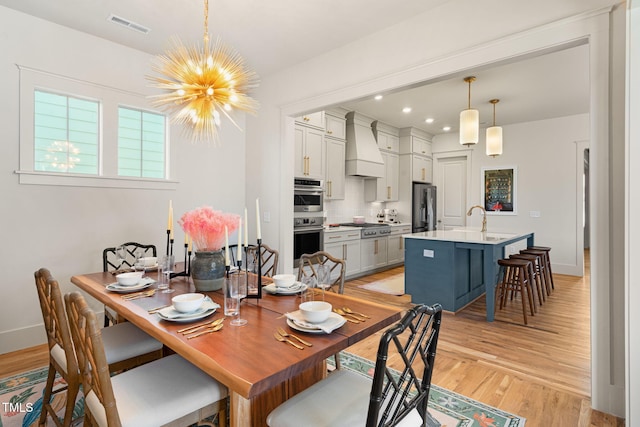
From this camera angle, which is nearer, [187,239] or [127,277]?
[127,277]

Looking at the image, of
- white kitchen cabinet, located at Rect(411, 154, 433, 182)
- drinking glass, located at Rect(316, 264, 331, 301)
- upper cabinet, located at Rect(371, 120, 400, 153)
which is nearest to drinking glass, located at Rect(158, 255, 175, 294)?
drinking glass, located at Rect(316, 264, 331, 301)

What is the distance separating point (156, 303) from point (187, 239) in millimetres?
557

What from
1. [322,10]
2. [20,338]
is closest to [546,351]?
[322,10]

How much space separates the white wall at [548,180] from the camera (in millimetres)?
6051

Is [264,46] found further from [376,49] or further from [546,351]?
[546,351]

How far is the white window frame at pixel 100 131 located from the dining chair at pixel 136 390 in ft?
7.27

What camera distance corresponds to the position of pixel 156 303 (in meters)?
1.77

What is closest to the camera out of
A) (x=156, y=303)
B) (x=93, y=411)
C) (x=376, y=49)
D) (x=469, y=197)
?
(x=93, y=411)

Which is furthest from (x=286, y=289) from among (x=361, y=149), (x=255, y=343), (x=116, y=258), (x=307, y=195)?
(x=361, y=149)

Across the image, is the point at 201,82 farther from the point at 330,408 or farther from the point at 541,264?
the point at 541,264

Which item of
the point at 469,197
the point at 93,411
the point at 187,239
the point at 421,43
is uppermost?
the point at 421,43

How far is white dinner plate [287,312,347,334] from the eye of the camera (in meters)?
Result: 1.37

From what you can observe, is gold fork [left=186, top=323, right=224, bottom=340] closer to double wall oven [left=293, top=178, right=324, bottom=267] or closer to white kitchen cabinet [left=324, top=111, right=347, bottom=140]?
double wall oven [left=293, top=178, right=324, bottom=267]

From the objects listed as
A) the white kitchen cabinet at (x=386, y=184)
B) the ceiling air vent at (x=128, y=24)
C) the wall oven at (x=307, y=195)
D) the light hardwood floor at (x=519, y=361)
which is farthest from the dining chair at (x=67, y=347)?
the white kitchen cabinet at (x=386, y=184)
